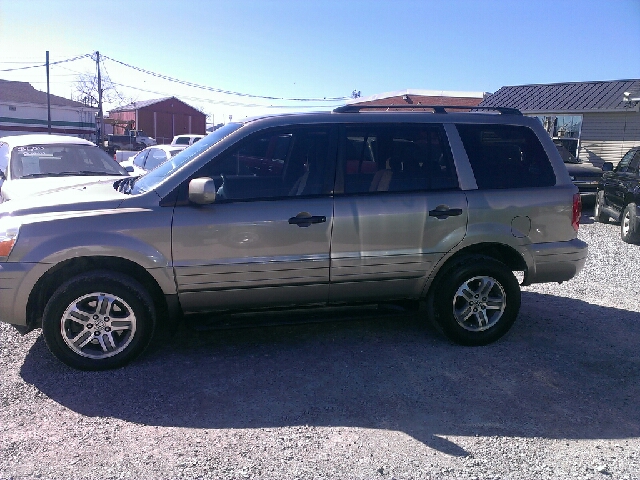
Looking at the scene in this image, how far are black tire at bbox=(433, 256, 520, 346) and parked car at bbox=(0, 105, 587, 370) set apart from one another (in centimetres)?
1

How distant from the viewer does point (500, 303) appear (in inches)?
189

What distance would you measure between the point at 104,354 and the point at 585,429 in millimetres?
3407

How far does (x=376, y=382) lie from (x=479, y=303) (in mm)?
1257

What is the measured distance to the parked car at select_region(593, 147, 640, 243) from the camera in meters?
9.80

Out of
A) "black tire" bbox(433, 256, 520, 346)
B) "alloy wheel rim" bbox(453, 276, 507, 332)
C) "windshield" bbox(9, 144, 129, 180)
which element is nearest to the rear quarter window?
"black tire" bbox(433, 256, 520, 346)

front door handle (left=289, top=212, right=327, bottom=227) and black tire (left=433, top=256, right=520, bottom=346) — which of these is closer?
front door handle (left=289, top=212, right=327, bottom=227)

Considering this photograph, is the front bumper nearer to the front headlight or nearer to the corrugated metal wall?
the front headlight

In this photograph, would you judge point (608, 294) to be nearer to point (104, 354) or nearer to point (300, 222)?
point (300, 222)

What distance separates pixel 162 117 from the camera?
191ft

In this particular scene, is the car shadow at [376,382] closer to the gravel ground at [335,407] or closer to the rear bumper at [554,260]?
the gravel ground at [335,407]

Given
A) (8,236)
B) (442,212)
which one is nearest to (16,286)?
(8,236)

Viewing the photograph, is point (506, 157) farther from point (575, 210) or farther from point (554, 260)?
point (554, 260)

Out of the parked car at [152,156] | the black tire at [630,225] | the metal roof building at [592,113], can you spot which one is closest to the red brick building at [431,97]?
the metal roof building at [592,113]

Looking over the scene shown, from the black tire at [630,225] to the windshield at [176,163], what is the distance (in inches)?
317
